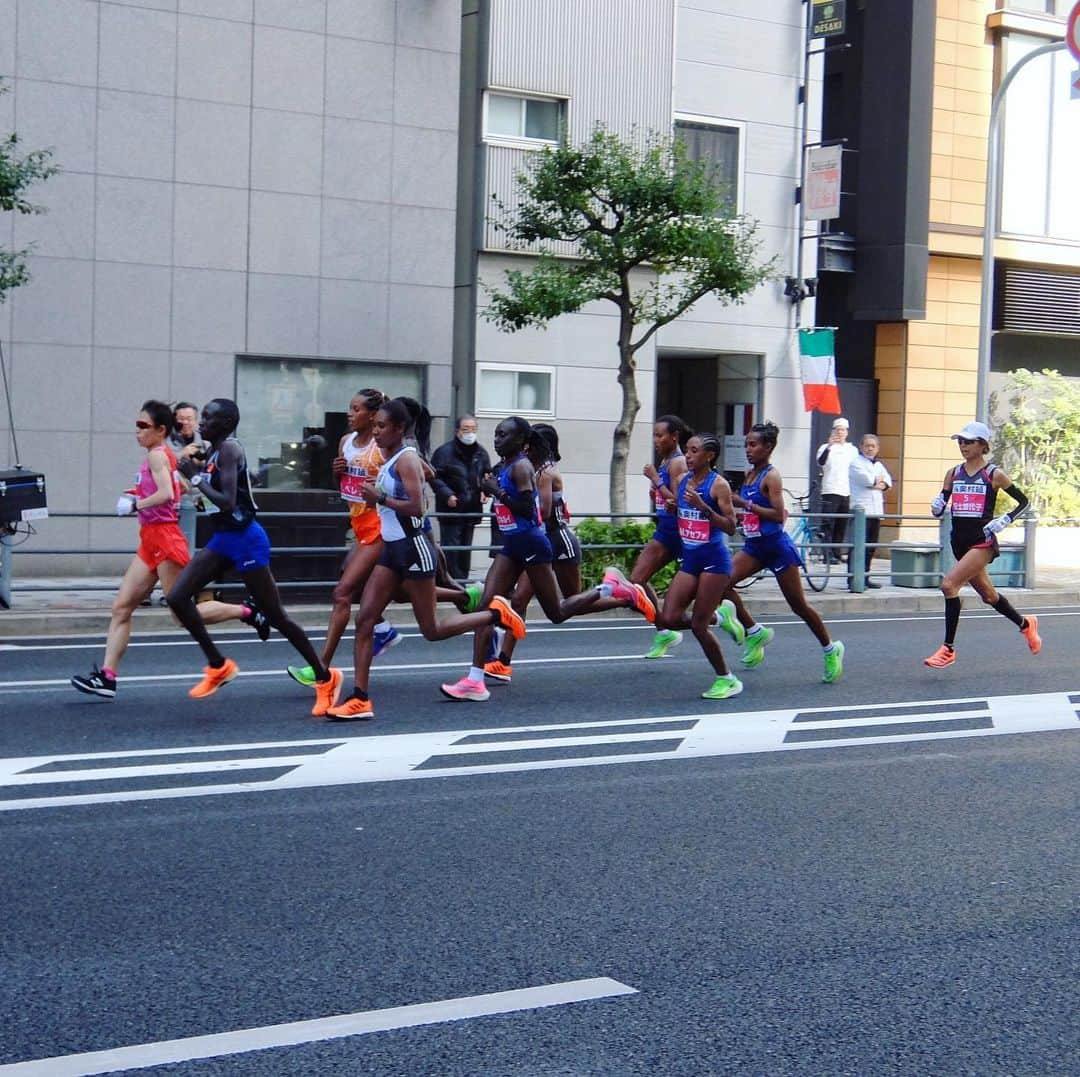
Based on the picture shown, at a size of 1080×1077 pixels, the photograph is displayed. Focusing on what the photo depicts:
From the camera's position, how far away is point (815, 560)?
66.3 feet

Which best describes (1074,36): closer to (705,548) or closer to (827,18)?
(827,18)

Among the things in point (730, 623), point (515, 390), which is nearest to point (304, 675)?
point (730, 623)

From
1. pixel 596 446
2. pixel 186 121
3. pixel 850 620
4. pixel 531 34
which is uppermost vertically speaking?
pixel 531 34

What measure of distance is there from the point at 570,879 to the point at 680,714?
4.04m

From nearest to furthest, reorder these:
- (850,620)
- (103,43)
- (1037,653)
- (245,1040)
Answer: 1. (245,1040)
2. (1037,653)
3. (850,620)
4. (103,43)

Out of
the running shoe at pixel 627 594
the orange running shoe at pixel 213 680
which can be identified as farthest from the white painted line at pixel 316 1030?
the running shoe at pixel 627 594

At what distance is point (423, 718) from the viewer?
9.74 metres

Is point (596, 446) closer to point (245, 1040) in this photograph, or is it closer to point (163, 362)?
point (163, 362)

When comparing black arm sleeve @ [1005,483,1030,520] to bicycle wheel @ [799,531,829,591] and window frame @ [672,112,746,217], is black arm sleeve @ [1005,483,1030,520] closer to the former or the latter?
bicycle wheel @ [799,531,829,591]

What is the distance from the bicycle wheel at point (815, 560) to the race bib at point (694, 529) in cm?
775

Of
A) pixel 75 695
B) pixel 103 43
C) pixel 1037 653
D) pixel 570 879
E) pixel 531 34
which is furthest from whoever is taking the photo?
pixel 531 34

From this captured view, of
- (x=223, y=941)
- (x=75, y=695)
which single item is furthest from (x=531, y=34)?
(x=223, y=941)

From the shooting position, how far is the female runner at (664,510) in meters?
12.3

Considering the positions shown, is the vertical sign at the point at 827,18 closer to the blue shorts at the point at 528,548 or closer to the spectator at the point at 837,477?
the spectator at the point at 837,477
